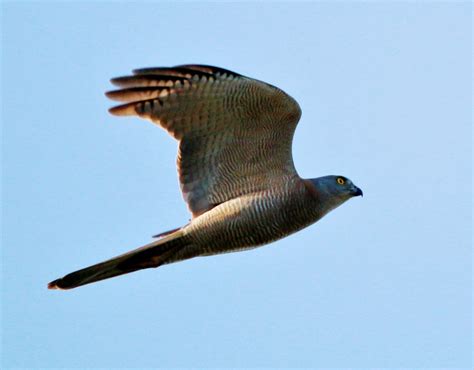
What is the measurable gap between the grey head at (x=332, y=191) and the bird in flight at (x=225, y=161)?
12 mm

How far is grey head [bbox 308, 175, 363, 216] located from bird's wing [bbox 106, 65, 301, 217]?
0.36 metres

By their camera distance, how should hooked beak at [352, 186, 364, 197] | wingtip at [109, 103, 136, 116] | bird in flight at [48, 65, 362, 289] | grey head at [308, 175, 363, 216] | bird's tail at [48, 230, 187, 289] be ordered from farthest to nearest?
hooked beak at [352, 186, 364, 197] → grey head at [308, 175, 363, 216] → wingtip at [109, 103, 136, 116] → bird in flight at [48, 65, 362, 289] → bird's tail at [48, 230, 187, 289]

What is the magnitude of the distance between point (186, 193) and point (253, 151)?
928 millimetres

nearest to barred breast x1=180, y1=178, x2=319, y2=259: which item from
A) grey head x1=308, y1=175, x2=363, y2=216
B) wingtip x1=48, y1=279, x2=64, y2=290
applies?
grey head x1=308, y1=175, x2=363, y2=216

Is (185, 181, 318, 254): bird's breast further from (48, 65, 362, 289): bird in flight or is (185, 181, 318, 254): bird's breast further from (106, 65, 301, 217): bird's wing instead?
(106, 65, 301, 217): bird's wing

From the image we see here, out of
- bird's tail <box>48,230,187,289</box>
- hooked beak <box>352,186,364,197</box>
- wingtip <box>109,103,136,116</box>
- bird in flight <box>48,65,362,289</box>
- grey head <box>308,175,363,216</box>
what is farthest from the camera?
hooked beak <box>352,186,364,197</box>

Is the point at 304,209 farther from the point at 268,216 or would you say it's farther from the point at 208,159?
the point at 208,159

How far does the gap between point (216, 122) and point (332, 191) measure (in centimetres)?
160

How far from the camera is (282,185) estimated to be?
990 cm

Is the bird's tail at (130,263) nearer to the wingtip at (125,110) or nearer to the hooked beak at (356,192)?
the wingtip at (125,110)

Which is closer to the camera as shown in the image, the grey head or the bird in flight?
the bird in flight

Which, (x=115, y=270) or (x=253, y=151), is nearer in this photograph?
(x=115, y=270)

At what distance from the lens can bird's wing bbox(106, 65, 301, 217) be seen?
955cm

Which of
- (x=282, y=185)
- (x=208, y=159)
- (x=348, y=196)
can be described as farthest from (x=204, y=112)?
(x=348, y=196)
